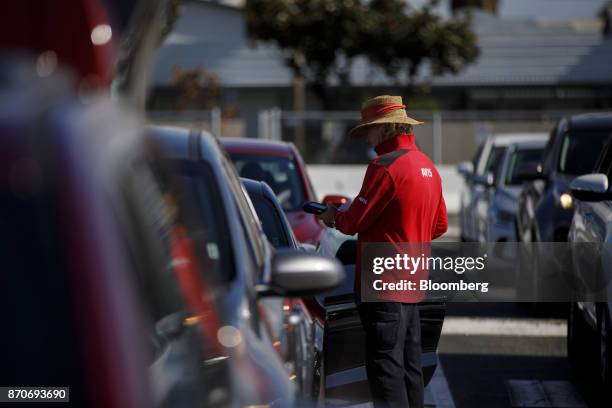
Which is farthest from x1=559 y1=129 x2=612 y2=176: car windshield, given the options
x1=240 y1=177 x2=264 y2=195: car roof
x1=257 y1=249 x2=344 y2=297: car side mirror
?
x1=257 y1=249 x2=344 y2=297: car side mirror

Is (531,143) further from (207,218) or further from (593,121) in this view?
(207,218)

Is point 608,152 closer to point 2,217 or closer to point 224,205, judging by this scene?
point 224,205

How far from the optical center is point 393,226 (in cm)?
592

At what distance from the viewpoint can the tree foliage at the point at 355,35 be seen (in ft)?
134

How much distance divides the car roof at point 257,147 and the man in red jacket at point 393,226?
434 centimetres

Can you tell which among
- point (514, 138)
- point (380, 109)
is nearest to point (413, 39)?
point (514, 138)

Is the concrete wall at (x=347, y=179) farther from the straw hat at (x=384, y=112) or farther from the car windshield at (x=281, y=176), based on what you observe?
the straw hat at (x=384, y=112)

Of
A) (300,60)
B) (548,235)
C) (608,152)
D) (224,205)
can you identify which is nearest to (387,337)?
(224,205)

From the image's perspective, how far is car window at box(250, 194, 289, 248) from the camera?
649 cm

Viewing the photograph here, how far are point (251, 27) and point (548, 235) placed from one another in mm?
31186

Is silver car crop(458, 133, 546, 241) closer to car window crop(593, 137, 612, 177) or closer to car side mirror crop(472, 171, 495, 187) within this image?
car side mirror crop(472, 171, 495, 187)

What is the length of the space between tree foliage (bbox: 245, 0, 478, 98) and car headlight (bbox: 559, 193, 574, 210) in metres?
29.5

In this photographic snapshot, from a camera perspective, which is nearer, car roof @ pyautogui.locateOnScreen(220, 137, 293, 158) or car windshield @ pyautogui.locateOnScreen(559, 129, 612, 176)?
car roof @ pyautogui.locateOnScreen(220, 137, 293, 158)

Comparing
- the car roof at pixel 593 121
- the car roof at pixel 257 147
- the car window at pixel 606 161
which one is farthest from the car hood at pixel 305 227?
the car roof at pixel 593 121
